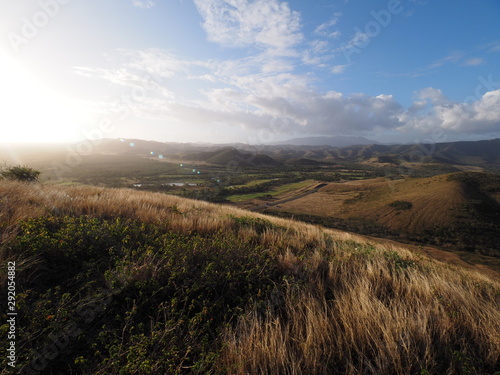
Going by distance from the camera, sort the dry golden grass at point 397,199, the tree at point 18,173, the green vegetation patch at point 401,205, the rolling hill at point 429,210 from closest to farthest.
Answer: the tree at point 18,173
the rolling hill at point 429,210
the dry golden grass at point 397,199
the green vegetation patch at point 401,205

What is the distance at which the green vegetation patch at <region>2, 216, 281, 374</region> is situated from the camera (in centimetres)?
218

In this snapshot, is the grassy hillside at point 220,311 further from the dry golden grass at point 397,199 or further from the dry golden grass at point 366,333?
the dry golden grass at point 397,199

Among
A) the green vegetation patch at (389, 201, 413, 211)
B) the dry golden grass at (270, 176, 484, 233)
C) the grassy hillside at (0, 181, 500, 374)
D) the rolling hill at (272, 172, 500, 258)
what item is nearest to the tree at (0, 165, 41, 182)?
the grassy hillside at (0, 181, 500, 374)

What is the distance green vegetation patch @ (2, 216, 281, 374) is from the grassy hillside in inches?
0.7

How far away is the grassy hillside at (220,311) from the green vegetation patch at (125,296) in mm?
17

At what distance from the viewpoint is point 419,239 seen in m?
33.7

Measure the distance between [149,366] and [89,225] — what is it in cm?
374

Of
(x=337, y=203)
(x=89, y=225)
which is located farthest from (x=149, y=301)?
(x=337, y=203)

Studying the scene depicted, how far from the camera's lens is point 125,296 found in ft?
10.00

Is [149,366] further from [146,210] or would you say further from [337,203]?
[337,203]

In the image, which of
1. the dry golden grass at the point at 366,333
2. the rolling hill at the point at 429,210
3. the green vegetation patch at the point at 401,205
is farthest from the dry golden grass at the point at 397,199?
the dry golden grass at the point at 366,333

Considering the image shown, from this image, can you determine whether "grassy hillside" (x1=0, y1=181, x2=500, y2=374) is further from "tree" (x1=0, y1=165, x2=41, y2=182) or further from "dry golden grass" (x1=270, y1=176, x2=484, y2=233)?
"dry golden grass" (x1=270, y1=176, x2=484, y2=233)

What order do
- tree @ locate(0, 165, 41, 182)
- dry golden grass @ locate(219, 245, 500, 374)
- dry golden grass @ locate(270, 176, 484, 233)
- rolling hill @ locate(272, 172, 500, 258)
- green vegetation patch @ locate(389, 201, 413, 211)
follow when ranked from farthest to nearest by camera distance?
green vegetation patch @ locate(389, 201, 413, 211) → dry golden grass @ locate(270, 176, 484, 233) → rolling hill @ locate(272, 172, 500, 258) → tree @ locate(0, 165, 41, 182) → dry golden grass @ locate(219, 245, 500, 374)

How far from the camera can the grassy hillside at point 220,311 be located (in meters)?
2.18
